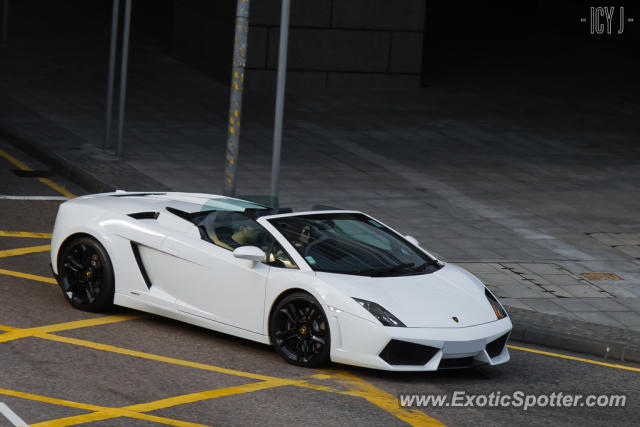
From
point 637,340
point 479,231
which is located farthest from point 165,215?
point 479,231

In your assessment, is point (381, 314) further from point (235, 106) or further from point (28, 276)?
point (235, 106)

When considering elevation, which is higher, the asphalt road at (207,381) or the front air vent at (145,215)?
the front air vent at (145,215)

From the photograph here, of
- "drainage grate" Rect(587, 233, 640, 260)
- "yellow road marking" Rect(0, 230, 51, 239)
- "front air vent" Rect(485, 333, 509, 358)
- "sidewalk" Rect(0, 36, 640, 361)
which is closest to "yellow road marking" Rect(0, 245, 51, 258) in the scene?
"yellow road marking" Rect(0, 230, 51, 239)

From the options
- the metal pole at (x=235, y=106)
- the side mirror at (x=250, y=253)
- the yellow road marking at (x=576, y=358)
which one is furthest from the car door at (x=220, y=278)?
the metal pole at (x=235, y=106)

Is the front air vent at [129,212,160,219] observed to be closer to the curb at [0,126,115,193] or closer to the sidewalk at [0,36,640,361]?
the sidewalk at [0,36,640,361]

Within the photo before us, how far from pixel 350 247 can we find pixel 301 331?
946mm

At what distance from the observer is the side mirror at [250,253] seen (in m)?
8.98

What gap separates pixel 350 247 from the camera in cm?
941

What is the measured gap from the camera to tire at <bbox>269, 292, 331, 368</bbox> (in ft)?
28.6

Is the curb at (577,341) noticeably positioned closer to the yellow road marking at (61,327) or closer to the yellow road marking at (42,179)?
the yellow road marking at (61,327)

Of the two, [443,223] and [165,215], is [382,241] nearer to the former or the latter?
[165,215]

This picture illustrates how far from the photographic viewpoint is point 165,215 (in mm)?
9945

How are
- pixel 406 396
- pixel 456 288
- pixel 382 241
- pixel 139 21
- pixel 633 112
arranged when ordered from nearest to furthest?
1. pixel 406 396
2. pixel 456 288
3. pixel 382 241
4. pixel 633 112
5. pixel 139 21

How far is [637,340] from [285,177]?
7.80 meters
